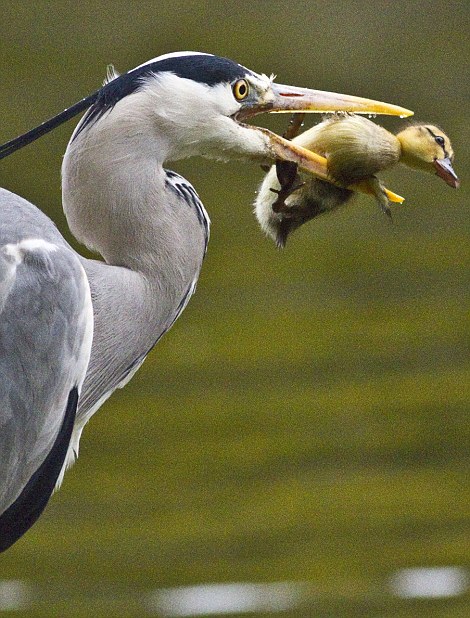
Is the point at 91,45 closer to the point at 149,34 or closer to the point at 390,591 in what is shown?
the point at 149,34

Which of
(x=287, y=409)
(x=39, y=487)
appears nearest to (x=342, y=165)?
(x=39, y=487)

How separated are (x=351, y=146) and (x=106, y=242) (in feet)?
1.57

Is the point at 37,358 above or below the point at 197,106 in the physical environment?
below

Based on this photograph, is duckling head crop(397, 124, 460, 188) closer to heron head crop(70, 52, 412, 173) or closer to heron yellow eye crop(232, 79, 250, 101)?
heron head crop(70, 52, 412, 173)

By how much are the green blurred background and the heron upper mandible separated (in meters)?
0.72

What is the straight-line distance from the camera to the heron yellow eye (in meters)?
2.75

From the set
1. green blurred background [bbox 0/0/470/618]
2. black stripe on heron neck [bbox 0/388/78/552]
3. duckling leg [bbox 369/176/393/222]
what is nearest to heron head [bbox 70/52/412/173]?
duckling leg [bbox 369/176/393/222]

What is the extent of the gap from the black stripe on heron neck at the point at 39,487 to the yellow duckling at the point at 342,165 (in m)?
0.53

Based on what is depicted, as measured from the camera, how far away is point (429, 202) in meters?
7.99

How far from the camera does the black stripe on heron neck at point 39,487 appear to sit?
2.71 metres

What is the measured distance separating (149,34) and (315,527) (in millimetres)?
5221

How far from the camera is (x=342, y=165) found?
2.83 meters

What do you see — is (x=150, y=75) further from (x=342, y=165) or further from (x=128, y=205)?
(x=342, y=165)

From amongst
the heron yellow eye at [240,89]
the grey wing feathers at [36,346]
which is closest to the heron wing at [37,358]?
the grey wing feathers at [36,346]
